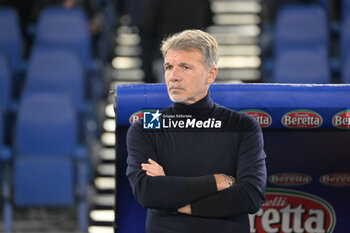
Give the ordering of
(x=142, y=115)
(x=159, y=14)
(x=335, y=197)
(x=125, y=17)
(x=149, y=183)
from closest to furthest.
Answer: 1. (x=149, y=183)
2. (x=142, y=115)
3. (x=335, y=197)
4. (x=159, y=14)
5. (x=125, y=17)

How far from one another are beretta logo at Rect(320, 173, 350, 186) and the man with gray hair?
43 cm

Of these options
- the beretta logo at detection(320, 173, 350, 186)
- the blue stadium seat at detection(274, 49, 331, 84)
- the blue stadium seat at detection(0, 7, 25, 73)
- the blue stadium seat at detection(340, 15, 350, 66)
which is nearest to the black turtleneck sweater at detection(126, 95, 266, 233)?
the beretta logo at detection(320, 173, 350, 186)

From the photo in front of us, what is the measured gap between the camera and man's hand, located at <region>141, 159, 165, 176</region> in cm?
207

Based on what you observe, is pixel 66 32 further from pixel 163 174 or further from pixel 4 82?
pixel 163 174

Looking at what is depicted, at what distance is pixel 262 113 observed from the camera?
2285mm

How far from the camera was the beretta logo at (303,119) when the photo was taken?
2273mm

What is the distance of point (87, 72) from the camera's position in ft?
17.9

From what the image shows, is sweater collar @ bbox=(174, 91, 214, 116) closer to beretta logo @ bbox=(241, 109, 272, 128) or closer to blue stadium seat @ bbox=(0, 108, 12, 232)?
beretta logo @ bbox=(241, 109, 272, 128)

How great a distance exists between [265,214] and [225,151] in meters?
0.50

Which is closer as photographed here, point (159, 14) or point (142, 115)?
point (142, 115)

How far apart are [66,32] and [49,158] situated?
1.47 meters

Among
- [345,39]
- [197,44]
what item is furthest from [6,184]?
[345,39]

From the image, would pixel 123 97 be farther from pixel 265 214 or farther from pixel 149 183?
pixel 265 214

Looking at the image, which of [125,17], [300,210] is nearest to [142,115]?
[300,210]
